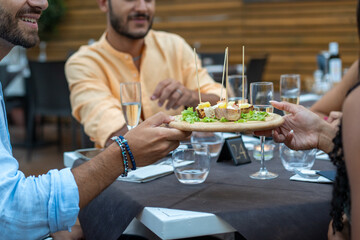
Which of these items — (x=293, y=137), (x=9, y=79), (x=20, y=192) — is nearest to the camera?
(x=20, y=192)

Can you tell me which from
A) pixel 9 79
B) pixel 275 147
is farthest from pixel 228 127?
pixel 9 79

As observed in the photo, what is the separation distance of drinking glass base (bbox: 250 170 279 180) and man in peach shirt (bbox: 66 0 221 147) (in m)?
0.71

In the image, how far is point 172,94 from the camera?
2.21m

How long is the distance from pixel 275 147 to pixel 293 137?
13.2 inches

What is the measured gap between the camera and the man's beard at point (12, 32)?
1.43 meters

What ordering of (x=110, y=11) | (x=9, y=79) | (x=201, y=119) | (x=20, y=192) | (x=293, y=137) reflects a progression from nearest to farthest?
(x=20, y=192) → (x=201, y=119) → (x=293, y=137) → (x=110, y=11) → (x=9, y=79)

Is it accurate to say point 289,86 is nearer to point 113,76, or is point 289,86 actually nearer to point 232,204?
point 113,76

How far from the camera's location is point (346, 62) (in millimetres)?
6508

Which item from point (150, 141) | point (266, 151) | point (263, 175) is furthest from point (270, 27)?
point (150, 141)

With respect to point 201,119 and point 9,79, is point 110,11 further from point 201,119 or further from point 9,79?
point 9,79

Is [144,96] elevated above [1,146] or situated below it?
below

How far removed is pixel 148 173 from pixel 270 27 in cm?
570

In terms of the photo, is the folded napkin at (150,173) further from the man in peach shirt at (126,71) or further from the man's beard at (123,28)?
the man's beard at (123,28)

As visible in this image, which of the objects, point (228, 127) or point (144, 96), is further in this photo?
point (144, 96)
